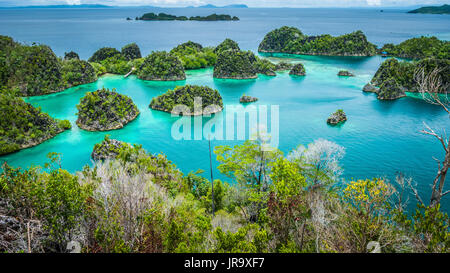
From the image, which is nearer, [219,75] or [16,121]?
[16,121]

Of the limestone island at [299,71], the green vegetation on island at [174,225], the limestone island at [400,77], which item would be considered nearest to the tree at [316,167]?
the green vegetation on island at [174,225]

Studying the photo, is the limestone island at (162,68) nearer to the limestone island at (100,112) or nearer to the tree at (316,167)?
the limestone island at (100,112)

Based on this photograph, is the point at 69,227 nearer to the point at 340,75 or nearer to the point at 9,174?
the point at 9,174

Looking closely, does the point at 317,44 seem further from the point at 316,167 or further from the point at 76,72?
the point at 316,167

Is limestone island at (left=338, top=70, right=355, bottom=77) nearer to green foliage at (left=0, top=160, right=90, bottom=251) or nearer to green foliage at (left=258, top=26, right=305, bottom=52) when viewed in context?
green foliage at (left=258, top=26, right=305, bottom=52)
